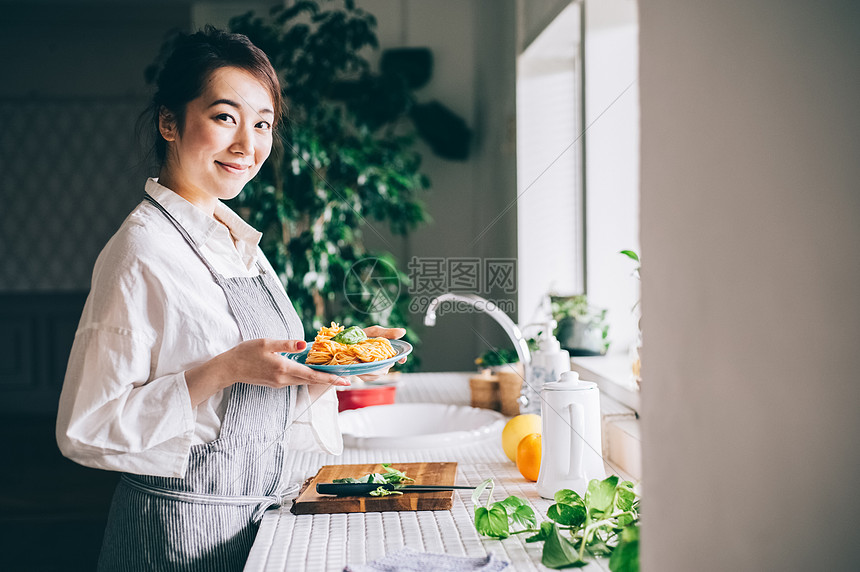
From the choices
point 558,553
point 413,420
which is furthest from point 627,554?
point 413,420

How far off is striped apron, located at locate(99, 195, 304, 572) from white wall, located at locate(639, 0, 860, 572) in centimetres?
65

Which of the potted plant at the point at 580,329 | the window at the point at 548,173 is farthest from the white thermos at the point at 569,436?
the window at the point at 548,173

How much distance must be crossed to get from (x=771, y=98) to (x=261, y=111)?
86 centimetres

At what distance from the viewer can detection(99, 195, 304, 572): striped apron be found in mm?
953

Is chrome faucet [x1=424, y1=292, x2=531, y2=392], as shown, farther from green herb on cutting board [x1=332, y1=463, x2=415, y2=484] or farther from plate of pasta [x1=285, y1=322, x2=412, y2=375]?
green herb on cutting board [x1=332, y1=463, x2=415, y2=484]

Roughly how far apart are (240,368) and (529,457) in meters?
0.50

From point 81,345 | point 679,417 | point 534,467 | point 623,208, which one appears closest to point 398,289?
point 623,208

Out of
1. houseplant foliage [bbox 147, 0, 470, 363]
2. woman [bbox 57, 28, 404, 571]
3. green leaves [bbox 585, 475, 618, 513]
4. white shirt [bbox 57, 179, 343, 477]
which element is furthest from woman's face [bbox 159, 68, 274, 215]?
houseplant foliage [bbox 147, 0, 470, 363]

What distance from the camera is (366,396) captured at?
5.61 feet

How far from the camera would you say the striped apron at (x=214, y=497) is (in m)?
0.95

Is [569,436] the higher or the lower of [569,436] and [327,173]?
the lower

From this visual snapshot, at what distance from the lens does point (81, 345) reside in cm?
90

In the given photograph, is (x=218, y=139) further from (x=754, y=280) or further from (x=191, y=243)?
(x=754, y=280)

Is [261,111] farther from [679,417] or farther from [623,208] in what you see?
[623,208]
